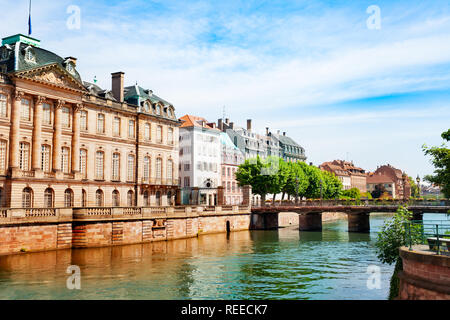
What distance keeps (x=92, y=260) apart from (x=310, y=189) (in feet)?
225

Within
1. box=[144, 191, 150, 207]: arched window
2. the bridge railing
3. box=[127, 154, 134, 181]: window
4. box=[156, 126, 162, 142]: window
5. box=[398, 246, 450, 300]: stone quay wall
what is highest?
box=[156, 126, 162, 142]: window

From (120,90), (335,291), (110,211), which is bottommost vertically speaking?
(335,291)

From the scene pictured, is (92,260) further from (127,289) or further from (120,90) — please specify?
(120,90)

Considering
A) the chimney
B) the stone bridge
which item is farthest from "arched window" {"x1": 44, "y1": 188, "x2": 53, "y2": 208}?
the stone bridge

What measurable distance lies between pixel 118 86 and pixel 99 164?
10765 mm

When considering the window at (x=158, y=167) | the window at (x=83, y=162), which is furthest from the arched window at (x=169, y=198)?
the window at (x=83, y=162)

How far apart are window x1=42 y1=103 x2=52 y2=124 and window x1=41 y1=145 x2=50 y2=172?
2.60 metres

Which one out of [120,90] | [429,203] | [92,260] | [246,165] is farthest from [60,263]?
[246,165]

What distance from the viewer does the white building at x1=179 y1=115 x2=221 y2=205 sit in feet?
259

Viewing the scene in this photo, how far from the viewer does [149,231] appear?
46.2 meters

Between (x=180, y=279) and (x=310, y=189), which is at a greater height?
(x=310, y=189)

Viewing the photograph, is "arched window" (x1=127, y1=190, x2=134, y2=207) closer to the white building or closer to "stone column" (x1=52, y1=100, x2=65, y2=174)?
"stone column" (x1=52, y1=100, x2=65, y2=174)

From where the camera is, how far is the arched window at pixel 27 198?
4447 cm
